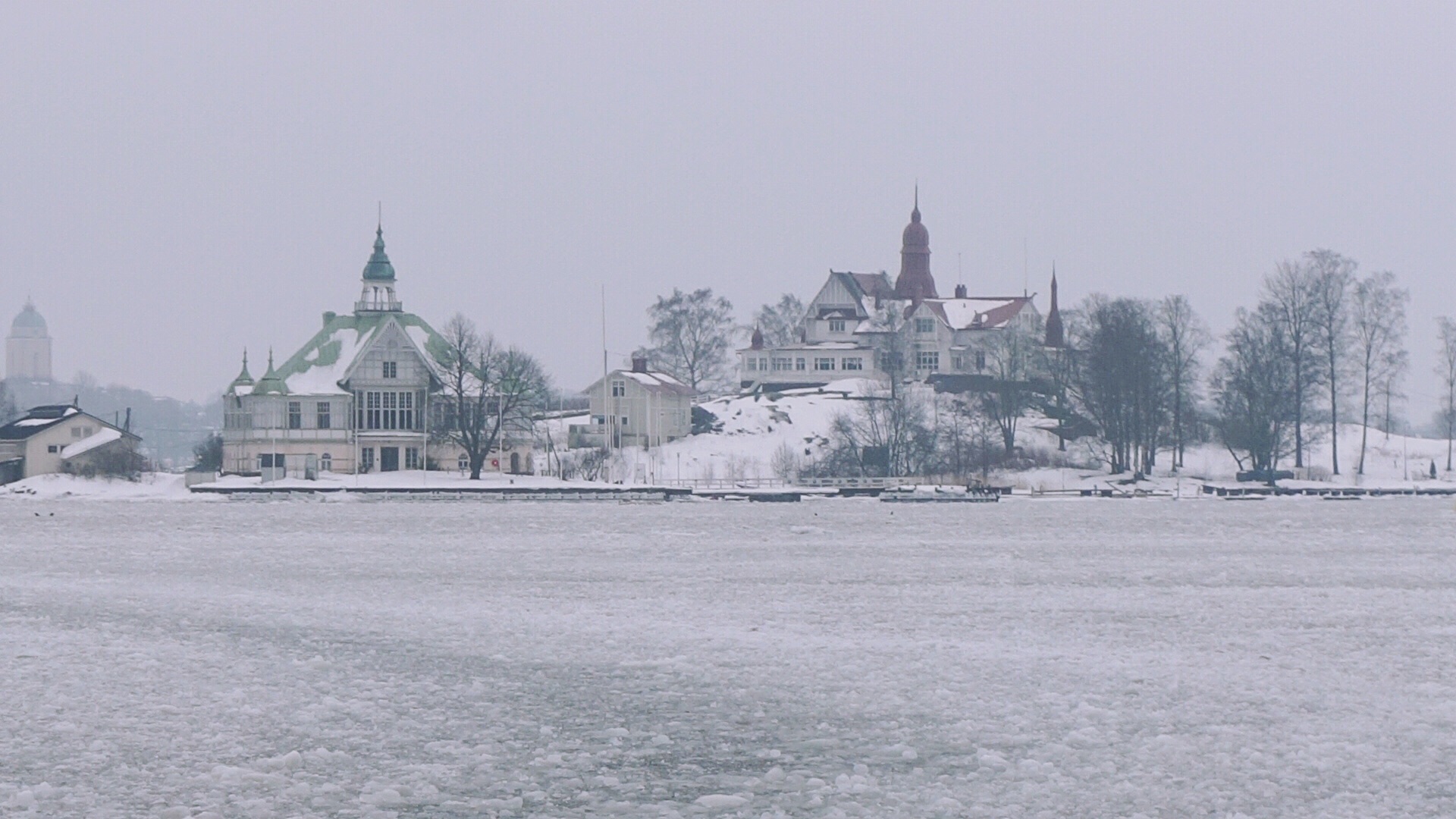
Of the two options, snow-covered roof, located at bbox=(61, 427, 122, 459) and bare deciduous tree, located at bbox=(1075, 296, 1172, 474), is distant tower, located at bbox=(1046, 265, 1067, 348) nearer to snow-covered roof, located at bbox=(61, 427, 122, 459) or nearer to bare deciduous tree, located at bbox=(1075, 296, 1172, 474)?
bare deciduous tree, located at bbox=(1075, 296, 1172, 474)

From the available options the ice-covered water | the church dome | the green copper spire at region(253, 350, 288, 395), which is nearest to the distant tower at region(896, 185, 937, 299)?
the church dome

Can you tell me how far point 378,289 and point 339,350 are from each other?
4.07 meters

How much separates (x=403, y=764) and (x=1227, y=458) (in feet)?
232

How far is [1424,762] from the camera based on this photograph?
16359 mm

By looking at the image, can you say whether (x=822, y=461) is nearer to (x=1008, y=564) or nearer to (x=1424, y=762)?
(x=1008, y=564)

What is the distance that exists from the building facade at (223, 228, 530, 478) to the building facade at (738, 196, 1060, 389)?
26789 millimetres

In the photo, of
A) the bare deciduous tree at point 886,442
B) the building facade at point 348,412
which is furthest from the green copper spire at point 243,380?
the bare deciduous tree at point 886,442

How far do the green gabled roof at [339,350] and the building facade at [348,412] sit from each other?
0.22ft

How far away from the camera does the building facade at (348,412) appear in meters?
79.2

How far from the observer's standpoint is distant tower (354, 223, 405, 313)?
→ 85.7m

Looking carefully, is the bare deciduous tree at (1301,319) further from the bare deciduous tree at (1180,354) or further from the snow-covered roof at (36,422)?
the snow-covered roof at (36,422)

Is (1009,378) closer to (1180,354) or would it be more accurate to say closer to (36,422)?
(1180,354)

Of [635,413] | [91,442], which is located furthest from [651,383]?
[91,442]

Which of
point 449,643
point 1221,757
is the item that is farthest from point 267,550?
point 1221,757
